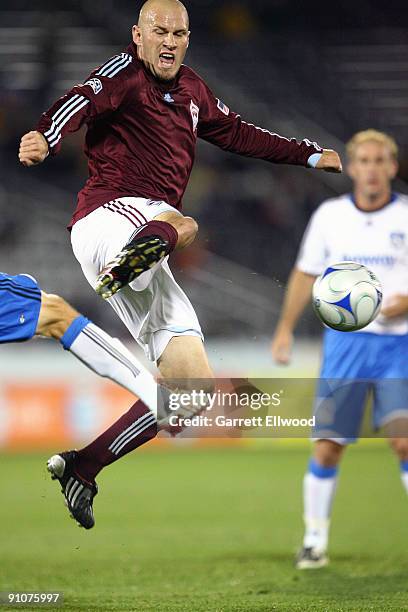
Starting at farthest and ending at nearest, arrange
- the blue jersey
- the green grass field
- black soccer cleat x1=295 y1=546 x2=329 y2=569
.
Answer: black soccer cleat x1=295 y1=546 x2=329 y2=569, the green grass field, the blue jersey

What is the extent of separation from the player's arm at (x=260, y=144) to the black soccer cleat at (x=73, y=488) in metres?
1.43

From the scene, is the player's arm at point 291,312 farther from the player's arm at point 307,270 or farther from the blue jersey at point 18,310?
the blue jersey at point 18,310

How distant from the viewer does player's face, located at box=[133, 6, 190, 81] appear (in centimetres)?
406

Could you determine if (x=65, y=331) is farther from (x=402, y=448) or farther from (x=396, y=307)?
(x=402, y=448)

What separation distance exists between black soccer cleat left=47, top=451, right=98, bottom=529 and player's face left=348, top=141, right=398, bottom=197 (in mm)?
2469

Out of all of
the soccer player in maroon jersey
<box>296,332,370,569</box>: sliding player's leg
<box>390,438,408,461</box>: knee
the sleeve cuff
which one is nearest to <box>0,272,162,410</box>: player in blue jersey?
the soccer player in maroon jersey

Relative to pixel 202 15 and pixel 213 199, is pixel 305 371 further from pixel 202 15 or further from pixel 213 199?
pixel 202 15

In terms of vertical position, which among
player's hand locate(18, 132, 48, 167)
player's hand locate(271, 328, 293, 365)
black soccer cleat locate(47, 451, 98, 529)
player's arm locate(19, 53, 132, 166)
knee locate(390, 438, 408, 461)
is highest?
player's arm locate(19, 53, 132, 166)

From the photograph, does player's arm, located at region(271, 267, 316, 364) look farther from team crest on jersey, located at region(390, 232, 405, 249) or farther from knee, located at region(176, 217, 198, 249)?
knee, located at region(176, 217, 198, 249)

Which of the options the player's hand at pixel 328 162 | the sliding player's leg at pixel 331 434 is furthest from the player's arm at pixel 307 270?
the player's hand at pixel 328 162

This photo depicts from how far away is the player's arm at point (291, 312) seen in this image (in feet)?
18.8

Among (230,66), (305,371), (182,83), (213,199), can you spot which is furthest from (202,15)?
(182,83)

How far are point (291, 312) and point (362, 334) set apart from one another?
42 cm

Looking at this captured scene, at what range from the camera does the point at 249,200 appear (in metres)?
9.98
